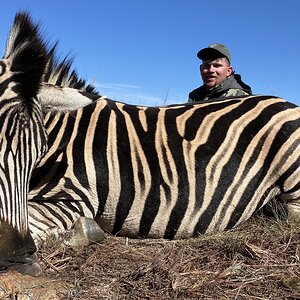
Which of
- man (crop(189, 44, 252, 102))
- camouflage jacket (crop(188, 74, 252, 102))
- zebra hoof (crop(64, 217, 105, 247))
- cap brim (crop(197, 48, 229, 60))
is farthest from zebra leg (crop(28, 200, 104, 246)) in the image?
cap brim (crop(197, 48, 229, 60))

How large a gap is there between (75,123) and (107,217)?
2.19ft

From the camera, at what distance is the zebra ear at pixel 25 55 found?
99.5 inches

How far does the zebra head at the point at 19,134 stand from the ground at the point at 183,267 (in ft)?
0.72

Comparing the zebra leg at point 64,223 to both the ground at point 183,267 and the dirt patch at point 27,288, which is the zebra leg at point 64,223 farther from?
the dirt patch at point 27,288

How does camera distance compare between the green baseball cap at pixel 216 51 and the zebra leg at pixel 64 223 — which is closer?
the zebra leg at pixel 64 223

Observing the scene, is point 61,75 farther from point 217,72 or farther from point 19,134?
point 217,72

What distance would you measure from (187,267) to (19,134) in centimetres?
112

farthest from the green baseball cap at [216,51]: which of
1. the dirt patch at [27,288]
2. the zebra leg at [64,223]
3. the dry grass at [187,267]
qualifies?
the dirt patch at [27,288]

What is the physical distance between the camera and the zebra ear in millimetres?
2527

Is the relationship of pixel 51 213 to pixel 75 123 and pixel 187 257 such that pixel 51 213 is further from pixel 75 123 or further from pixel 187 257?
pixel 187 257

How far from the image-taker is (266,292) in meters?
2.38

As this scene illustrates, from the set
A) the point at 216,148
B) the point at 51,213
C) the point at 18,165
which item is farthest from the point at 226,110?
the point at 18,165

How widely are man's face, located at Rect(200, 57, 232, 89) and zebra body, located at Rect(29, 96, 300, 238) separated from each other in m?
2.37

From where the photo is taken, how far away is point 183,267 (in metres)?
2.67
